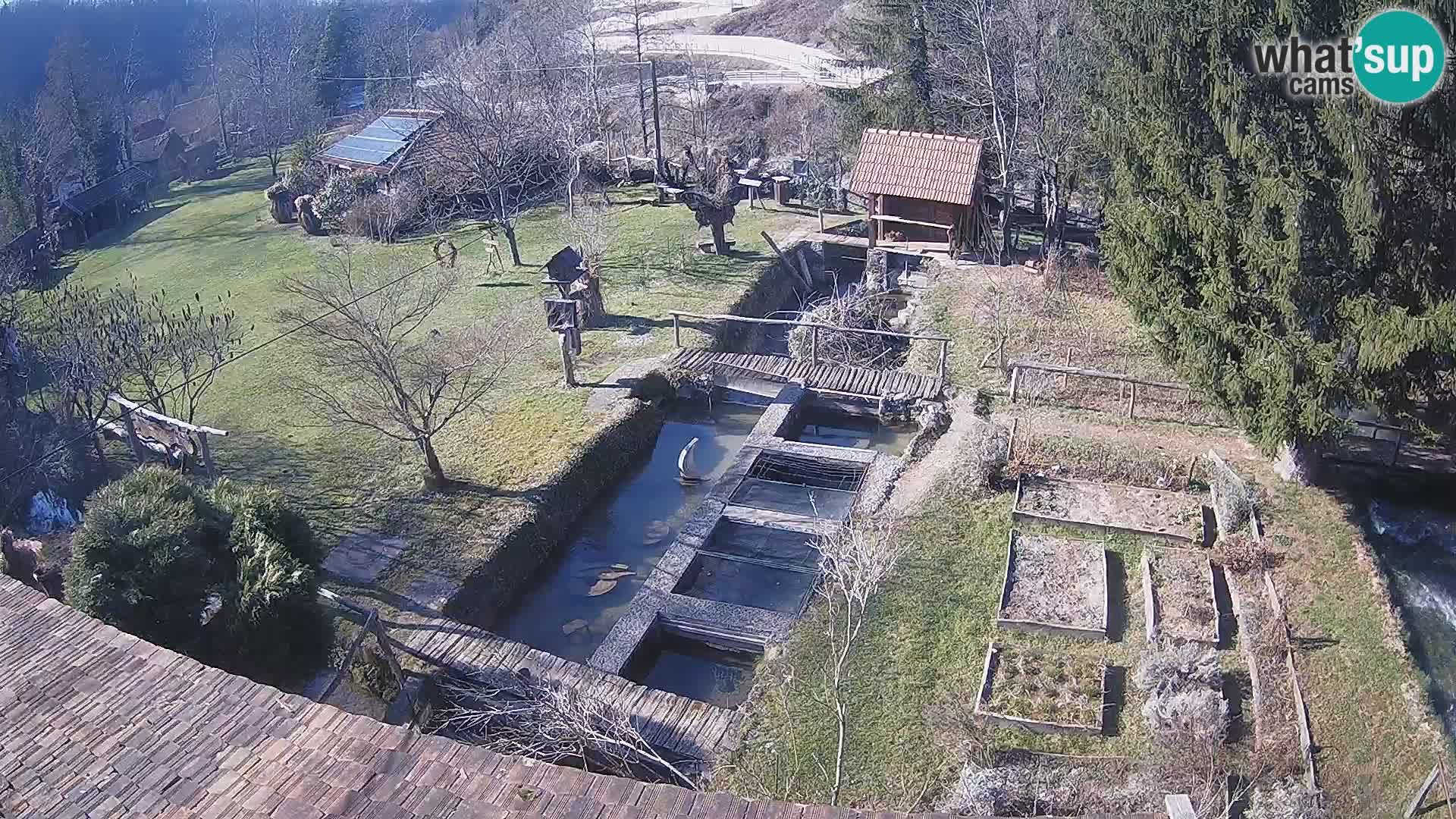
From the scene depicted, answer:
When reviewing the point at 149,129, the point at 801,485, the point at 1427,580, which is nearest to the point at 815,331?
the point at 801,485

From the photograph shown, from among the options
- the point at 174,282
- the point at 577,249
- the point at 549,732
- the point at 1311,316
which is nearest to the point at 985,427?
the point at 1311,316

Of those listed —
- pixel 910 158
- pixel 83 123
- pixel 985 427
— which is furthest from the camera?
pixel 83 123

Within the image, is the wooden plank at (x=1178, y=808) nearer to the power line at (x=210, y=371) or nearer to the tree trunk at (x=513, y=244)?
the power line at (x=210, y=371)

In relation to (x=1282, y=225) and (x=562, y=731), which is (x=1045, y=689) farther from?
(x=1282, y=225)

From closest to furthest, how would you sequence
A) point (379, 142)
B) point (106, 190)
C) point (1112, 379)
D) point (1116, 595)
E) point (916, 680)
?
point (916, 680), point (1116, 595), point (1112, 379), point (379, 142), point (106, 190)

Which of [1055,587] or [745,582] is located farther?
[745,582]

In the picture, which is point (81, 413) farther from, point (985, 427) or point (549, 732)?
point (985, 427)

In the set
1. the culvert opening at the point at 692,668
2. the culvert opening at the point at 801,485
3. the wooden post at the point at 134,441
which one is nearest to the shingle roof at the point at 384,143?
the wooden post at the point at 134,441
